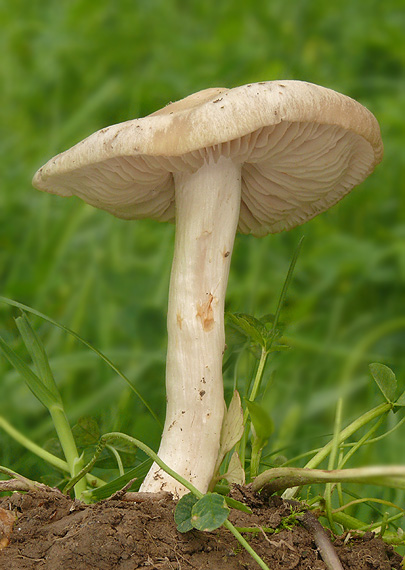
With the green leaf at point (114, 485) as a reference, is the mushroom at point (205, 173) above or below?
above

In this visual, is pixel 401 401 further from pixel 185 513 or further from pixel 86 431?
pixel 86 431

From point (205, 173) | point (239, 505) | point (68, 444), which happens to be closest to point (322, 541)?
point (239, 505)

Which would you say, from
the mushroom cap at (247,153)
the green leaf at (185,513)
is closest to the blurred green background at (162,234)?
the mushroom cap at (247,153)

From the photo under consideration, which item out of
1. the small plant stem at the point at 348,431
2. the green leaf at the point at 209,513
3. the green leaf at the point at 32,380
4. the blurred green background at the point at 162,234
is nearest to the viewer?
the green leaf at the point at 209,513

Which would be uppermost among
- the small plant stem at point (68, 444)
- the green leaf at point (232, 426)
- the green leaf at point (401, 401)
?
the green leaf at point (401, 401)

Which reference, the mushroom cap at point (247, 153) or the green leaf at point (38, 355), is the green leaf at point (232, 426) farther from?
the mushroom cap at point (247, 153)

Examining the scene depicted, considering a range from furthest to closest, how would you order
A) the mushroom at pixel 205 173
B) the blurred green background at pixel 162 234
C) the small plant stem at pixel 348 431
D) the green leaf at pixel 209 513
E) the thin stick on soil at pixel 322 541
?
the blurred green background at pixel 162 234 < the small plant stem at pixel 348 431 < the mushroom at pixel 205 173 < the thin stick on soil at pixel 322 541 < the green leaf at pixel 209 513

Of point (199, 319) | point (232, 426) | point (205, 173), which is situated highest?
point (205, 173)
